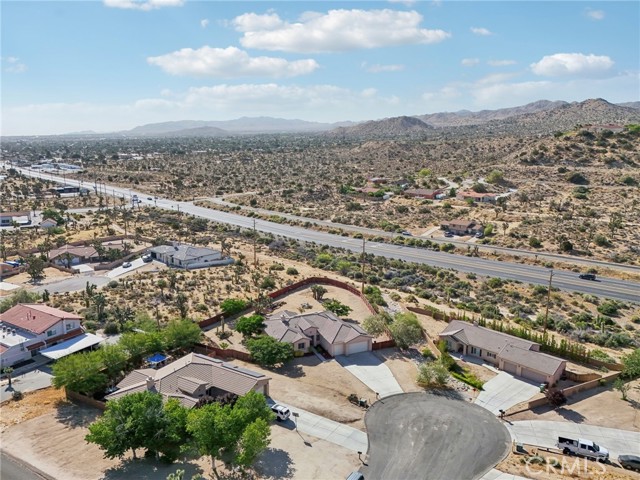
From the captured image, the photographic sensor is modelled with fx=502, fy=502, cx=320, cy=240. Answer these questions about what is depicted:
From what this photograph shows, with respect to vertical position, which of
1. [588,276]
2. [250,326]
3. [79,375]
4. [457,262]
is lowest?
[588,276]

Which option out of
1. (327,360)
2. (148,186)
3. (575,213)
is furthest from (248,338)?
(148,186)

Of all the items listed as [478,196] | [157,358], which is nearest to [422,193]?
[478,196]

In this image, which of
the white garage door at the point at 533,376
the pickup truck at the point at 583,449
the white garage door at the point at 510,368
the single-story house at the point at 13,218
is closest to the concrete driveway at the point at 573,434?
the pickup truck at the point at 583,449

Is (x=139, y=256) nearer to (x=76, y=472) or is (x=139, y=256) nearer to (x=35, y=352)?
(x=35, y=352)

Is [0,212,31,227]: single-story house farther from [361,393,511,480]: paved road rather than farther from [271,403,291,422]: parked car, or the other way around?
[361,393,511,480]: paved road

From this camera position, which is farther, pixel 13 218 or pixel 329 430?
pixel 13 218

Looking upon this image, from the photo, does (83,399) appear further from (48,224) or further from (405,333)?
(48,224)
